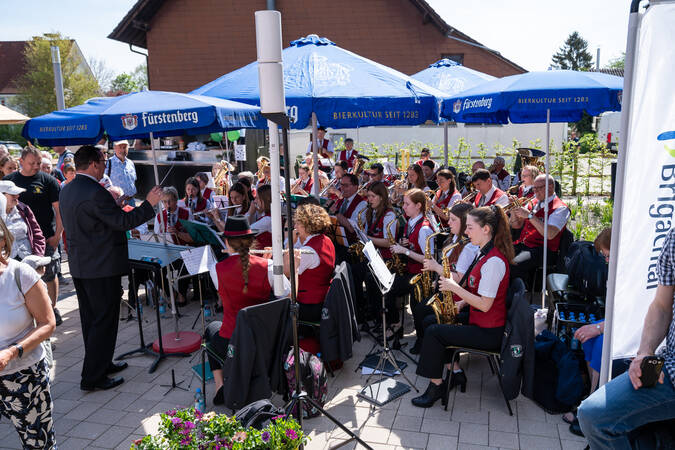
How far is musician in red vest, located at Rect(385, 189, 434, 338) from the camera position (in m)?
5.31

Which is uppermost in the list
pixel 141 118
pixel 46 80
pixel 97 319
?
pixel 46 80

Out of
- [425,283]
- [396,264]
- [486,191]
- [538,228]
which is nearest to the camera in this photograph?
[425,283]

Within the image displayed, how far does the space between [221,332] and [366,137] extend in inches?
767

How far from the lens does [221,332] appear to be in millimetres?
4105

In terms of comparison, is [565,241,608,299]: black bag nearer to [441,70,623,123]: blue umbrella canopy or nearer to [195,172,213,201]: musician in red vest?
[441,70,623,123]: blue umbrella canopy

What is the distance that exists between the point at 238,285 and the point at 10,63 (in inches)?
2405

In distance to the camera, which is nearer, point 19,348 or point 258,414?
point 19,348

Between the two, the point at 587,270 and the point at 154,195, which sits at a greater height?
the point at 154,195

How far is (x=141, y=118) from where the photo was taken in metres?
4.71

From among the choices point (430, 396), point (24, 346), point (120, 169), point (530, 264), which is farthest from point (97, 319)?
point (120, 169)

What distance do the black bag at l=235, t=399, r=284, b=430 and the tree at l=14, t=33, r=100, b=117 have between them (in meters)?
40.3

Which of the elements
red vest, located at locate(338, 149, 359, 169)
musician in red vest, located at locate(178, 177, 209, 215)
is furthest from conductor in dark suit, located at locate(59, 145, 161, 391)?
red vest, located at locate(338, 149, 359, 169)

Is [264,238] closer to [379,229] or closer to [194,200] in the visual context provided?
[379,229]

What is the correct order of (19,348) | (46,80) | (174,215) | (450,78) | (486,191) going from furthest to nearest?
(46,80)
(450,78)
(174,215)
(486,191)
(19,348)
